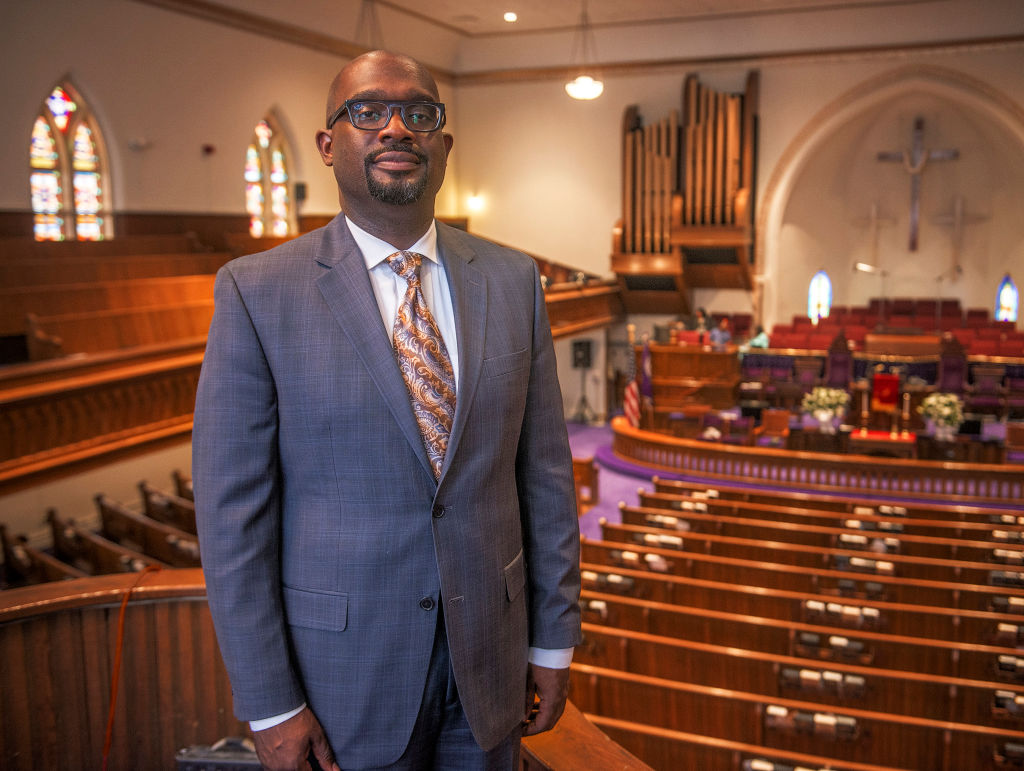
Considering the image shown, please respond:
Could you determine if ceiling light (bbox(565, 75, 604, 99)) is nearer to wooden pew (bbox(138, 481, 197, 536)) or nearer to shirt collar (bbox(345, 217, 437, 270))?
wooden pew (bbox(138, 481, 197, 536))

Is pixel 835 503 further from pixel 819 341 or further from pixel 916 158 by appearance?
pixel 916 158

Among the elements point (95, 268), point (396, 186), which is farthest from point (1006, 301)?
point (396, 186)

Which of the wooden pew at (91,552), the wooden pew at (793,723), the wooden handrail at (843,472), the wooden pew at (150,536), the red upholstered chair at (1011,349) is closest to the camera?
the wooden pew at (793,723)

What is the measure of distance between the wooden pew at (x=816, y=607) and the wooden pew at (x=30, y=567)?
317 centimetres

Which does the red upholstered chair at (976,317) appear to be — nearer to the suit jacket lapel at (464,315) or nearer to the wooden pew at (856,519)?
the wooden pew at (856,519)

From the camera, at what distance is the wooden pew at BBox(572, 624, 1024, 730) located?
4441mm

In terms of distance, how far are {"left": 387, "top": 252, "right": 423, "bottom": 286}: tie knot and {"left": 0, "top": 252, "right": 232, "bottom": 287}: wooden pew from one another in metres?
7.14

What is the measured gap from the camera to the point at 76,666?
8.63 feet

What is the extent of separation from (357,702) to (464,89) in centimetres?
1630

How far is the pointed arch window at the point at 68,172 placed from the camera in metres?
10.0

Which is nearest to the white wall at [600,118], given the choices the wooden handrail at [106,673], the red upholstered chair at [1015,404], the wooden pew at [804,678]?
the red upholstered chair at [1015,404]

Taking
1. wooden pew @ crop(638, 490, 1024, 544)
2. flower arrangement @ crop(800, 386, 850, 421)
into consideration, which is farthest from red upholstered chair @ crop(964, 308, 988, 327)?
wooden pew @ crop(638, 490, 1024, 544)

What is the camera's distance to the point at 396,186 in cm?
158

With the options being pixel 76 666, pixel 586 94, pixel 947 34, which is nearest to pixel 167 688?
pixel 76 666
